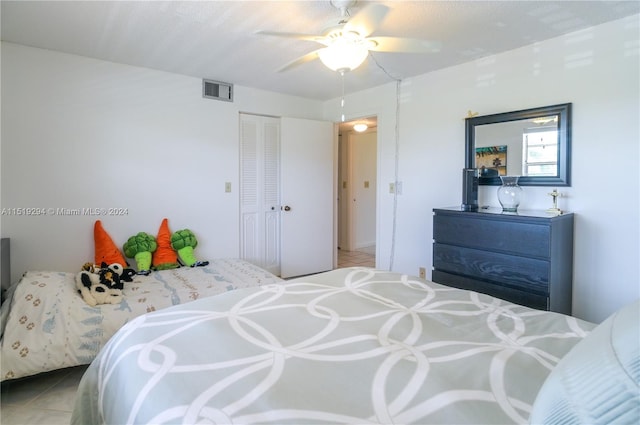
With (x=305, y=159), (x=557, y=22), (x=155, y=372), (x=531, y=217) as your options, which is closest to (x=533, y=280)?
(x=531, y=217)

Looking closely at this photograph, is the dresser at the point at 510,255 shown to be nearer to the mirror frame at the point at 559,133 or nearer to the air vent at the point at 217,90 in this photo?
the mirror frame at the point at 559,133

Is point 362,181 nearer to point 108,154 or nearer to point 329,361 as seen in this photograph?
point 108,154

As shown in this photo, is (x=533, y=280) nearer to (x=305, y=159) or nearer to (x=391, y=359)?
(x=391, y=359)

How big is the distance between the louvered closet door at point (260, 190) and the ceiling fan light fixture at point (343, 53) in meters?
2.19

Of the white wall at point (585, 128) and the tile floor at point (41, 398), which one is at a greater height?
the white wall at point (585, 128)

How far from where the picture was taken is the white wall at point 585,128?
225 cm

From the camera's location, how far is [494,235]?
7.97ft

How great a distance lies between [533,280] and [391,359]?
172cm

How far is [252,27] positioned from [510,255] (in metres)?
2.34

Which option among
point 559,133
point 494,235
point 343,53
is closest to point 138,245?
point 343,53

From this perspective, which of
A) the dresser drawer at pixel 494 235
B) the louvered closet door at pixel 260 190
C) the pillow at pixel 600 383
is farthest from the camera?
the louvered closet door at pixel 260 190

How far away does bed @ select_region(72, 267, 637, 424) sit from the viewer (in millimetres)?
769

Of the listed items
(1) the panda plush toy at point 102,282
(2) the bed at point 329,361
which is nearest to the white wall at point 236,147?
(1) the panda plush toy at point 102,282

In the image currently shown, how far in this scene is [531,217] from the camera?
2230 millimetres
